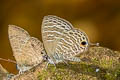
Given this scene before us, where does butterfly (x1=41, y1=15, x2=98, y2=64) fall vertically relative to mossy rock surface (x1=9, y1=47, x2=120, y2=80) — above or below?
above

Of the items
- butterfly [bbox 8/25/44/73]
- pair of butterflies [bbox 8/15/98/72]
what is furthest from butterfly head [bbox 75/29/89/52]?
butterfly [bbox 8/25/44/73]

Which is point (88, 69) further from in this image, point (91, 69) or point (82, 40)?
point (82, 40)

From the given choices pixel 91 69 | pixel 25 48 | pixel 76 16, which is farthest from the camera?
pixel 76 16

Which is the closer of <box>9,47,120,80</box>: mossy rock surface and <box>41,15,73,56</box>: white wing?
<box>9,47,120,80</box>: mossy rock surface

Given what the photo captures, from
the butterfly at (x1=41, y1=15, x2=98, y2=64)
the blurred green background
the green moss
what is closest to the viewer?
the green moss

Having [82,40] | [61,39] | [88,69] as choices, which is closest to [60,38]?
[61,39]

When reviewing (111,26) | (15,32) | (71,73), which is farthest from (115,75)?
(111,26)

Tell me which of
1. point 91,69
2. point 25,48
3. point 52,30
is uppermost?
point 52,30

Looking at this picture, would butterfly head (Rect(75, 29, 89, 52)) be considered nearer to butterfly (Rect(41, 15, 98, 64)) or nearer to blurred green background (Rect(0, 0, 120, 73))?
butterfly (Rect(41, 15, 98, 64))

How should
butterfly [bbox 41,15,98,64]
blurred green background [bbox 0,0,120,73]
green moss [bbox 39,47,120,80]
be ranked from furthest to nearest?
blurred green background [bbox 0,0,120,73], butterfly [bbox 41,15,98,64], green moss [bbox 39,47,120,80]
